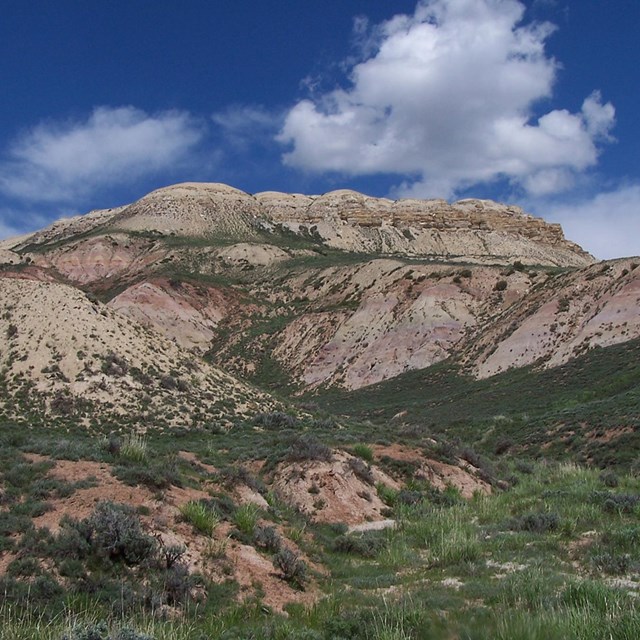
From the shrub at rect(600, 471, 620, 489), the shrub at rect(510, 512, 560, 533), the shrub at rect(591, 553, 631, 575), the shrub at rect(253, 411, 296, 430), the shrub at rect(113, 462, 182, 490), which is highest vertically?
the shrub at rect(253, 411, 296, 430)

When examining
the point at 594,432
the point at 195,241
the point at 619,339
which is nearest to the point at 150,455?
the point at 594,432

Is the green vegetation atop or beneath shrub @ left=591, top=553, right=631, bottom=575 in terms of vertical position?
atop

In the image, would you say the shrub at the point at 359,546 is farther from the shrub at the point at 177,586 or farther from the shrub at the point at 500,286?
the shrub at the point at 500,286

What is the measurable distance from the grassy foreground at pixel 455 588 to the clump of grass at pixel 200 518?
6.13 feet

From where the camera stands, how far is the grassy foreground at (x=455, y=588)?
5.32 meters

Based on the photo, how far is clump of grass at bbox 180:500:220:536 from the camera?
31.5 feet

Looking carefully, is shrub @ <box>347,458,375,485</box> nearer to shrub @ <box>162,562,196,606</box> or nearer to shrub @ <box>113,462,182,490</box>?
shrub @ <box>113,462,182,490</box>

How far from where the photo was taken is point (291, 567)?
29.9 feet

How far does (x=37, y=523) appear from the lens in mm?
8930

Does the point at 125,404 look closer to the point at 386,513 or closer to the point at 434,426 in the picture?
the point at 386,513

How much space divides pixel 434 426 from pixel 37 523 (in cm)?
3023

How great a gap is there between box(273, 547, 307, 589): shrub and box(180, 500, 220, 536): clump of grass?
119 cm

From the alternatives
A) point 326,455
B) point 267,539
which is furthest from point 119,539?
point 326,455

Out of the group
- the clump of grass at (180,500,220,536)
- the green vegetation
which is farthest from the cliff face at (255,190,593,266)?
the clump of grass at (180,500,220,536)
